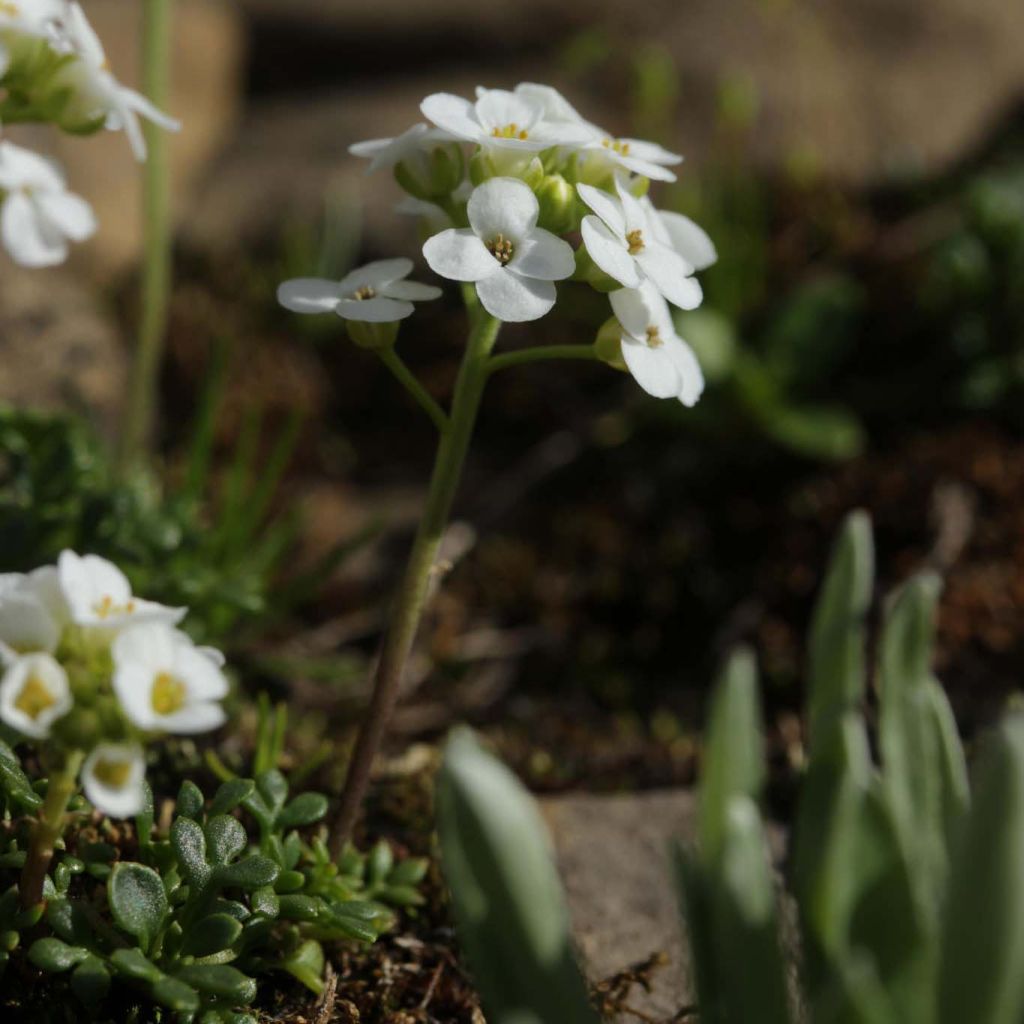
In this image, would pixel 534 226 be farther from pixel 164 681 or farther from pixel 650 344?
pixel 164 681

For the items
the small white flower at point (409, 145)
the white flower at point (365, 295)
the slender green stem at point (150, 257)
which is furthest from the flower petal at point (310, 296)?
the slender green stem at point (150, 257)

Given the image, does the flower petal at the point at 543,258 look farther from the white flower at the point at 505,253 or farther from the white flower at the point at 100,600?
the white flower at the point at 100,600

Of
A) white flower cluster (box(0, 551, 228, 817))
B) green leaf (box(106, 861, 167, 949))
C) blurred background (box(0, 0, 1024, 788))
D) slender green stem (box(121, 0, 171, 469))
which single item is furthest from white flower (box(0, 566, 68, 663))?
slender green stem (box(121, 0, 171, 469))

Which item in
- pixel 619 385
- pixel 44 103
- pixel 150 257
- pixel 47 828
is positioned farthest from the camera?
pixel 619 385

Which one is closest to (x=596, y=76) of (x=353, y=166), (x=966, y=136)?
(x=353, y=166)

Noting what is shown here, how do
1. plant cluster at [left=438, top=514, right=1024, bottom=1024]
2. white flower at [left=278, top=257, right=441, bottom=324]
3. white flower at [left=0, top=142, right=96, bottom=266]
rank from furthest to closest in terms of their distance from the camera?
white flower at [left=0, top=142, right=96, bottom=266] < white flower at [left=278, top=257, right=441, bottom=324] < plant cluster at [left=438, top=514, right=1024, bottom=1024]

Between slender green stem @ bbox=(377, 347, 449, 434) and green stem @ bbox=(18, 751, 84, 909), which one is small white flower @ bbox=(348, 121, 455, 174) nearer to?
slender green stem @ bbox=(377, 347, 449, 434)

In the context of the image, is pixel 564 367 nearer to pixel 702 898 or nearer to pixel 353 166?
pixel 353 166

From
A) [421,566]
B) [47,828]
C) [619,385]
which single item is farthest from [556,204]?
[619,385]
